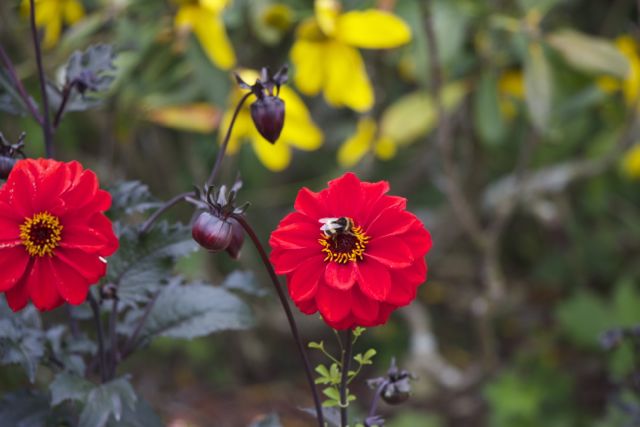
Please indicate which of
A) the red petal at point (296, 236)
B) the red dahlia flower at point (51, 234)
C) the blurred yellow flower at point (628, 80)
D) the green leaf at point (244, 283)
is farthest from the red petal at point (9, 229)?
the blurred yellow flower at point (628, 80)

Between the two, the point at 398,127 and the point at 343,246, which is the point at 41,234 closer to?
the point at 343,246

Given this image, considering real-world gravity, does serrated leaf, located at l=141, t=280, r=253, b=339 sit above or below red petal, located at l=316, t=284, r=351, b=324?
above

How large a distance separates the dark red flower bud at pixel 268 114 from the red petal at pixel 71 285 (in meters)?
0.21

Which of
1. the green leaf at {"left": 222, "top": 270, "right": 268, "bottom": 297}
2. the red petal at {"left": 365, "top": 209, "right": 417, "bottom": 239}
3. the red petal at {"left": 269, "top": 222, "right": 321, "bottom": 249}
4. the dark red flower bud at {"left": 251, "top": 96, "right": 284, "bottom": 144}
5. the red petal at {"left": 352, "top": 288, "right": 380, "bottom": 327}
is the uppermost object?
the green leaf at {"left": 222, "top": 270, "right": 268, "bottom": 297}

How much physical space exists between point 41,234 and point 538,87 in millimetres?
924

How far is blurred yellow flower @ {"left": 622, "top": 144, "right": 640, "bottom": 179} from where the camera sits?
1729 millimetres

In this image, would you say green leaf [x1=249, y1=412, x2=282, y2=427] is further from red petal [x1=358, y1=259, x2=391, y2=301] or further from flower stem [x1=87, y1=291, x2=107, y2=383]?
Result: red petal [x1=358, y1=259, x2=391, y2=301]

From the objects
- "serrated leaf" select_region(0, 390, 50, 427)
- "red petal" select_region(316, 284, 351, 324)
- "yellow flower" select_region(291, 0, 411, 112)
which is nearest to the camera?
"red petal" select_region(316, 284, 351, 324)

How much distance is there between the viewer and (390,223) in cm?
76

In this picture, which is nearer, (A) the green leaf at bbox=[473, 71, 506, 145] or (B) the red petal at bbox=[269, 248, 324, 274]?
(B) the red petal at bbox=[269, 248, 324, 274]

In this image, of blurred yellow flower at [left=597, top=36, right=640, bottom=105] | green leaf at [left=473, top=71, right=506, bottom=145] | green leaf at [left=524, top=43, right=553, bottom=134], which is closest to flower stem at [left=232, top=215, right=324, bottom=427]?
green leaf at [left=524, top=43, right=553, bottom=134]

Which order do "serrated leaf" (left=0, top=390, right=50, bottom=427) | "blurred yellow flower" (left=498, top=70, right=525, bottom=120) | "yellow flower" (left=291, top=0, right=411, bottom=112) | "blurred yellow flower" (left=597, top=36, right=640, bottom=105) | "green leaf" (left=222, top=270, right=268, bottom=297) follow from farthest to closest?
1. "blurred yellow flower" (left=498, top=70, right=525, bottom=120)
2. "blurred yellow flower" (left=597, top=36, right=640, bottom=105)
3. "yellow flower" (left=291, top=0, right=411, bottom=112)
4. "green leaf" (left=222, top=270, right=268, bottom=297)
5. "serrated leaf" (left=0, top=390, right=50, bottom=427)

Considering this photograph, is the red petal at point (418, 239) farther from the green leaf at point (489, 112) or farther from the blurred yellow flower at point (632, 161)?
the blurred yellow flower at point (632, 161)

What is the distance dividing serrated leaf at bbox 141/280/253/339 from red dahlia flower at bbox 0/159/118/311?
234 mm
